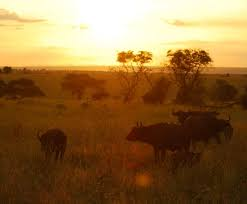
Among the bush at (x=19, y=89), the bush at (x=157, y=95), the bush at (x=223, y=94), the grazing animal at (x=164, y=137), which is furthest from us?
the bush at (x=223, y=94)

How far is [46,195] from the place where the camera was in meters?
7.83

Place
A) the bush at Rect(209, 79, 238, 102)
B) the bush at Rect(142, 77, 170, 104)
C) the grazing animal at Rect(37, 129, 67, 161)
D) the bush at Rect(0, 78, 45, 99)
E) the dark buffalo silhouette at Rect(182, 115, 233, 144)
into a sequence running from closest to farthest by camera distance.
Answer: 1. the grazing animal at Rect(37, 129, 67, 161)
2. the dark buffalo silhouette at Rect(182, 115, 233, 144)
3. the bush at Rect(142, 77, 170, 104)
4. the bush at Rect(0, 78, 45, 99)
5. the bush at Rect(209, 79, 238, 102)

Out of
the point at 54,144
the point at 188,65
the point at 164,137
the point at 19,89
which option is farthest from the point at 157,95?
the point at 54,144

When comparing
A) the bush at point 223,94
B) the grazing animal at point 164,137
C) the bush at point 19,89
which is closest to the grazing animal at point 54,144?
the grazing animal at point 164,137

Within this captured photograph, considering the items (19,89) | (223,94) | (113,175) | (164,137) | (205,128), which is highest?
(164,137)

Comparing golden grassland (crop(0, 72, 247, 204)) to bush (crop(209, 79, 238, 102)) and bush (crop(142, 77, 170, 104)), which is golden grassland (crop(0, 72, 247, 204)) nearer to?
bush (crop(142, 77, 170, 104))

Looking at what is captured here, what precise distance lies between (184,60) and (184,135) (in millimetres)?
38396

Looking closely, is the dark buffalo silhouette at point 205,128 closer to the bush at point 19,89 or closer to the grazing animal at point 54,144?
the grazing animal at point 54,144

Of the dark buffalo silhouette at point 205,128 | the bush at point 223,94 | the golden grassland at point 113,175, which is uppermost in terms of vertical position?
the dark buffalo silhouette at point 205,128

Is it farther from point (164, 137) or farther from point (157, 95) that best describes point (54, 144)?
point (157, 95)

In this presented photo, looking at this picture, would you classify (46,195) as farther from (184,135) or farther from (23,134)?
(23,134)

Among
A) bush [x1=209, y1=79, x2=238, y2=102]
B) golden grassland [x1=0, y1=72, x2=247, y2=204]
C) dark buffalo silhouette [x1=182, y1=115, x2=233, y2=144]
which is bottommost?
bush [x1=209, y1=79, x2=238, y2=102]

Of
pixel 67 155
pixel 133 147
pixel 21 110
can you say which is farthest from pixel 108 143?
pixel 21 110

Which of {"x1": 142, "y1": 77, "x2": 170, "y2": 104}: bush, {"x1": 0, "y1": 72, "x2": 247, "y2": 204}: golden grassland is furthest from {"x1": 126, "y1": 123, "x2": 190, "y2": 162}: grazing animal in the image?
{"x1": 142, "y1": 77, "x2": 170, "y2": 104}: bush
